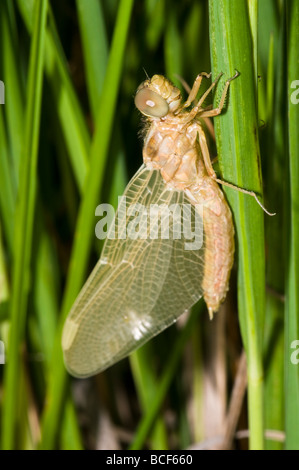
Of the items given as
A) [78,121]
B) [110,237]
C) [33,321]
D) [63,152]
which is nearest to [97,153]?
[78,121]

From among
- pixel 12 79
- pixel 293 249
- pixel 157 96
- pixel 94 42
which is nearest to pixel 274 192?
pixel 293 249

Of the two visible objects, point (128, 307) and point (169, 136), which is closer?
point (169, 136)

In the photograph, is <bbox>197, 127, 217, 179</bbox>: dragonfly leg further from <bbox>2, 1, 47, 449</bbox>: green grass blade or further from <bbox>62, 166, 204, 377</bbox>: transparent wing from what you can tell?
<bbox>2, 1, 47, 449</bbox>: green grass blade

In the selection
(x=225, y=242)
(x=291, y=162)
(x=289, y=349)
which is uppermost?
(x=291, y=162)

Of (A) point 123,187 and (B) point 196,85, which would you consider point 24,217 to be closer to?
(A) point 123,187

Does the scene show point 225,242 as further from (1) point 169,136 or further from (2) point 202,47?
(2) point 202,47

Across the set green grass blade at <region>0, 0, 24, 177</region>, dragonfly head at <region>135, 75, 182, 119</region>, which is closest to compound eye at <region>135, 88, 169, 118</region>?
dragonfly head at <region>135, 75, 182, 119</region>
